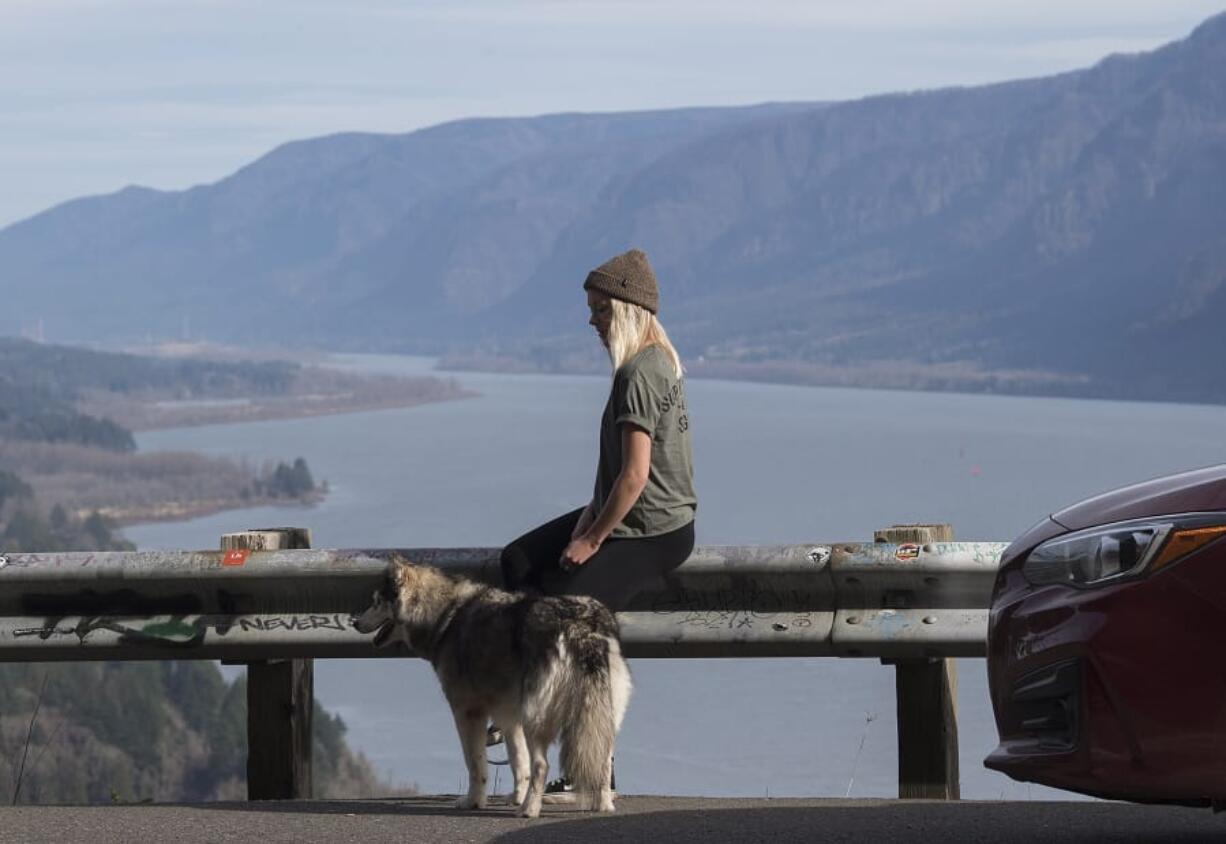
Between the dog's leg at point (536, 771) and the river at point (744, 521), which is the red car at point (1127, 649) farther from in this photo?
the dog's leg at point (536, 771)

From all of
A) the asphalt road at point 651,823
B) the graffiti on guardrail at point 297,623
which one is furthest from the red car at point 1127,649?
the graffiti on guardrail at point 297,623

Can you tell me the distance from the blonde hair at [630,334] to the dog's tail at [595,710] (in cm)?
87

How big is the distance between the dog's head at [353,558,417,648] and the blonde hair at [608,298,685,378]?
2.87ft

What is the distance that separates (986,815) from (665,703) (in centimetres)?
5636

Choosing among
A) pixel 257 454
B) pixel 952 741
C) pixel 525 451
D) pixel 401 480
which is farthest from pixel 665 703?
pixel 257 454

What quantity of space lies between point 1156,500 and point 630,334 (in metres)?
1.92

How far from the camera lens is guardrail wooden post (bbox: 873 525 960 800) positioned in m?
6.40

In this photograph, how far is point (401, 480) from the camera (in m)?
150

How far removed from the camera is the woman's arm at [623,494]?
597cm

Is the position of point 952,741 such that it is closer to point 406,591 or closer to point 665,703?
point 406,591

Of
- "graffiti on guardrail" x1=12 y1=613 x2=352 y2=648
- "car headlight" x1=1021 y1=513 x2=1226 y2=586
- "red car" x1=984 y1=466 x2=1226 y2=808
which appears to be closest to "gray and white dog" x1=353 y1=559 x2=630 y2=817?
"graffiti on guardrail" x1=12 y1=613 x2=352 y2=648

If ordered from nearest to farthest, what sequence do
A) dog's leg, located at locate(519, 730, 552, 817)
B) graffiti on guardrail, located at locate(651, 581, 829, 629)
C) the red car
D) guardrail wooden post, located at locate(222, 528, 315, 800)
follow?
1. the red car
2. dog's leg, located at locate(519, 730, 552, 817)
3. graffiti on guardrail, located at locate(651, 581, 829, 629)
4. guardrail wooden post, located at locate(222, 528, 315, 800)

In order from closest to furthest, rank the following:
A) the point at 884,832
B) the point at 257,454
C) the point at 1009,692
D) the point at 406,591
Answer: the point at 1009,692 < the point at 884,832 < the point at 406,591 < the point at 257,454

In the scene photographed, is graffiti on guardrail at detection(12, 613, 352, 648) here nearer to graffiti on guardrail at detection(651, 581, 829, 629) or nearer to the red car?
graffiti on guardrail at detection(651, 581, 829, 629)
